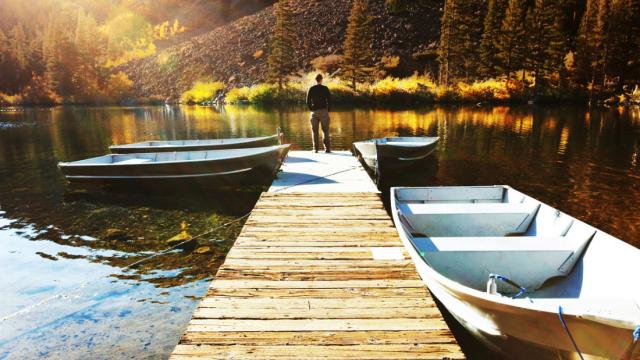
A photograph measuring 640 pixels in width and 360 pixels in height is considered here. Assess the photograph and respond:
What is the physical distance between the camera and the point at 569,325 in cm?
336

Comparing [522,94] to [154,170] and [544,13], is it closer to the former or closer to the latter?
[544,13]

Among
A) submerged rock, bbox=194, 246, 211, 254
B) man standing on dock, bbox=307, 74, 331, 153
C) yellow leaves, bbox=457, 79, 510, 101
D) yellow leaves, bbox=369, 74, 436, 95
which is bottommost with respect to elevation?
submerged rock, bbox=194, 246, 211, 254

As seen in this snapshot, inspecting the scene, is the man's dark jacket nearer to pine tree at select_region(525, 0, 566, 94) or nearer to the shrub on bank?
the shrub on bank

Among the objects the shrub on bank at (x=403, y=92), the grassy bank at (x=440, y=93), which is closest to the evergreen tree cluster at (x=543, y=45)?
the grassy bank at (x=440, y=93)

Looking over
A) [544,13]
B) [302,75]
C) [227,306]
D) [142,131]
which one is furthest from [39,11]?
[227,306]

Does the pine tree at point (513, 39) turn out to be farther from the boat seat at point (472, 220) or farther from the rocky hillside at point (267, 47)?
the boat seat at point (472, 220)

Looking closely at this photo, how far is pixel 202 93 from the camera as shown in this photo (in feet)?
232

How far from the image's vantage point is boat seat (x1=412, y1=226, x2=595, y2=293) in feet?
17.2

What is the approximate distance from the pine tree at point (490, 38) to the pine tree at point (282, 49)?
27.1 meters

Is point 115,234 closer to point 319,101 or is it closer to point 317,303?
point 317,303

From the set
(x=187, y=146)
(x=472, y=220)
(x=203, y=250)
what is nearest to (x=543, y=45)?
(x=187, y=146)

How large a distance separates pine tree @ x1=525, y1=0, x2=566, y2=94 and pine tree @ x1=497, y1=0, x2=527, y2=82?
2.71 feet

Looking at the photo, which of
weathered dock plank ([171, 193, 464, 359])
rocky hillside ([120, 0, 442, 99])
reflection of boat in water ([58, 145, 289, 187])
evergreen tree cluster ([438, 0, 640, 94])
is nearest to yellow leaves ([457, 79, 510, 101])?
evergreen tree cluster ([438, 0, 640, 94])

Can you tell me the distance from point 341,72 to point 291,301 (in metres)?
58.0
